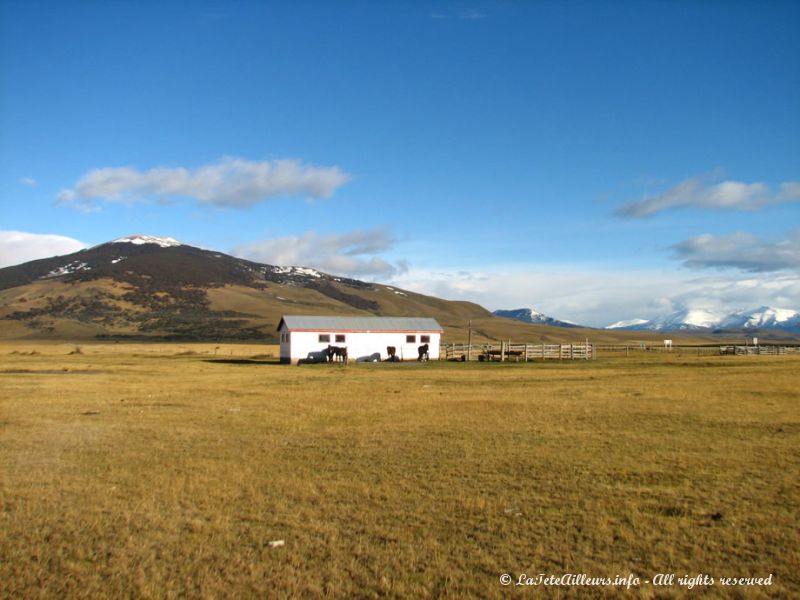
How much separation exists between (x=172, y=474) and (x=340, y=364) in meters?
49.4

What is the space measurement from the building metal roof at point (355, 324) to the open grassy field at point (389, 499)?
42.1m

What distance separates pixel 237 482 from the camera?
44.8 feet

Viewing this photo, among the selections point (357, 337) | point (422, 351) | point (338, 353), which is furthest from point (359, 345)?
point (422, 351)

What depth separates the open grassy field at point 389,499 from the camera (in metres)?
8.80

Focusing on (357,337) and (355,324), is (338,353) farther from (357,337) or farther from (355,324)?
(355,324)

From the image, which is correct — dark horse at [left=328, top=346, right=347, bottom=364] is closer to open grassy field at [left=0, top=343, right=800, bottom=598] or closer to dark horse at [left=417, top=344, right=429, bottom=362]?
dark horse at [left=417, top=344, right=429, bottom=362]

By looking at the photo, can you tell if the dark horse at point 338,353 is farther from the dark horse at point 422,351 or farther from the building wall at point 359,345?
the dark horse at point 422,351

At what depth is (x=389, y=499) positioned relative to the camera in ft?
40.4

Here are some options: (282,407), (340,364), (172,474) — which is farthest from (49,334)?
(172,474)

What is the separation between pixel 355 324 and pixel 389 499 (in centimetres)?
5919

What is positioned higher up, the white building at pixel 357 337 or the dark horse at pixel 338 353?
the white building at pixel 357 337

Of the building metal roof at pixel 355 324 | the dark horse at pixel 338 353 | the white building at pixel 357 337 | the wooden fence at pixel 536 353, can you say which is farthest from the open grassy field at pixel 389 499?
the wooden fence at pixel 536 353

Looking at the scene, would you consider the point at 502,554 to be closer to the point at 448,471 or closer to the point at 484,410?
the point at 448,471

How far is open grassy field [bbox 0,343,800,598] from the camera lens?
346 inches
